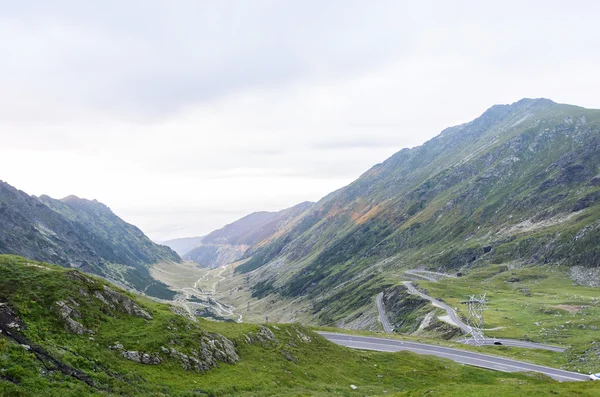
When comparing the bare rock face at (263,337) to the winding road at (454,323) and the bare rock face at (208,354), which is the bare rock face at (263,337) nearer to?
the bare rock face at (208,354)

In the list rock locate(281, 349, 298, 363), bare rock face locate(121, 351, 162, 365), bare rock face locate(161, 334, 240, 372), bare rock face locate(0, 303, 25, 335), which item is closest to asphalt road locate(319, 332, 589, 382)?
rock locate(281, 349, 298, 363)

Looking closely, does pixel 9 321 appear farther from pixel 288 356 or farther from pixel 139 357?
pixel 288 356

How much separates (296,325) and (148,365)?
33001 mm

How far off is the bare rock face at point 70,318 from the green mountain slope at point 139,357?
10cm

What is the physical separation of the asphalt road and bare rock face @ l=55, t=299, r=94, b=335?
5504cm

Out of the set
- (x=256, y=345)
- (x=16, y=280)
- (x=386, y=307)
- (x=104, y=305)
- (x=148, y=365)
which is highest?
(x=16, y=280)

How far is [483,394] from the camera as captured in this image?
35.2 metres

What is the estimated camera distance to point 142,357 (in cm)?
3712

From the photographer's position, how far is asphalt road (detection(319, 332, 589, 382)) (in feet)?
214

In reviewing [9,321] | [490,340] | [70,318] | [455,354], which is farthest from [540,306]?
[9,321]

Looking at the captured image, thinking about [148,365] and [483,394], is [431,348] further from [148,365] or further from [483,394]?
[148,365]

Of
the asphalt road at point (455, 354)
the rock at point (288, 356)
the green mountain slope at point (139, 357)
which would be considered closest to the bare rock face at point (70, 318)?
the green mountain slope at point (139, 357)

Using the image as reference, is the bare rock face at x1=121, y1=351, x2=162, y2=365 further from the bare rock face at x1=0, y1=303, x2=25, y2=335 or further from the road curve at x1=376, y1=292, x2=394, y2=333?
the road curve at x1=376, y1=292, x2=394, y2=333

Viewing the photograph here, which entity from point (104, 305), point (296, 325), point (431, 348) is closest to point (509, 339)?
point (431, 348)
